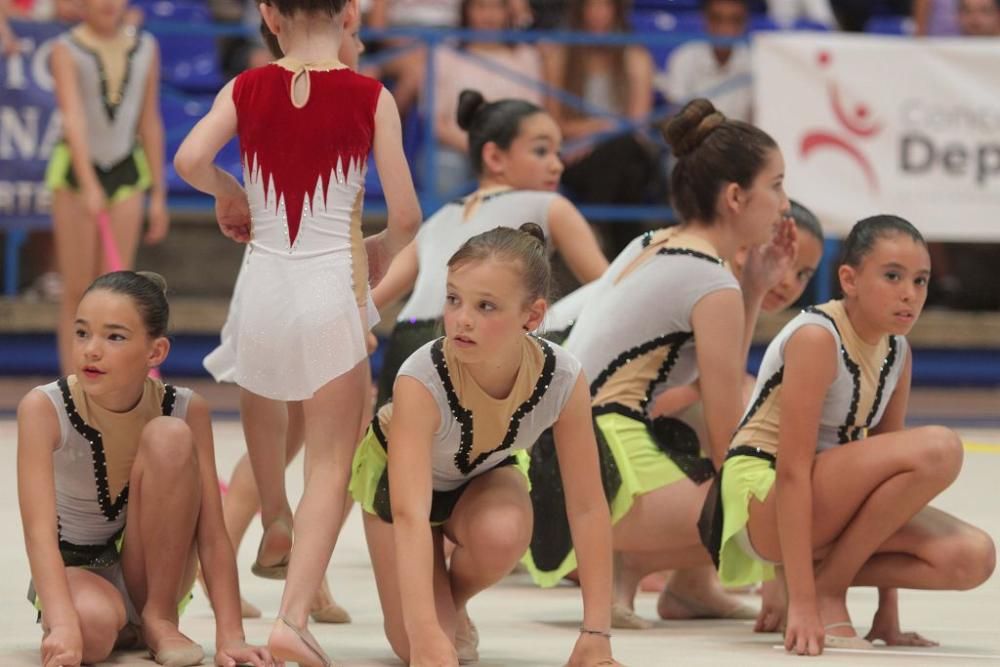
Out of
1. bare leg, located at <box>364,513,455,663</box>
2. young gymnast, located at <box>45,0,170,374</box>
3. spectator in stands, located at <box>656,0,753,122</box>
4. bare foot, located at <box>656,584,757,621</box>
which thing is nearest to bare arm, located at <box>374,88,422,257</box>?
bare leg, located at <box>364,513,455,663</box>

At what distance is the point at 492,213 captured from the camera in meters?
4.46

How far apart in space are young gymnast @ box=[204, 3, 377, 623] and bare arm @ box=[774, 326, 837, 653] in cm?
83

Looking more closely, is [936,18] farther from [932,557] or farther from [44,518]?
[44,518]

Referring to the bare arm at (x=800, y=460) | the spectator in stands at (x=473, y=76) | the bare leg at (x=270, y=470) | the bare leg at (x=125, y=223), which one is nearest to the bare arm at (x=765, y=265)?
the bare arm at (x=800, y=460)

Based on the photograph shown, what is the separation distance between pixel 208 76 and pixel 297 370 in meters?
5.46

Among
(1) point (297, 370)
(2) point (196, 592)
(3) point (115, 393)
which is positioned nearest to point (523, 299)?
(1) point (297, 370)

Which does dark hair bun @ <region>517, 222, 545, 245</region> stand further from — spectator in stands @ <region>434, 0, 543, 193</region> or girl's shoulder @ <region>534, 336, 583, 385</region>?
spectator in stands @ <region>434, 0, 543, 193</region>

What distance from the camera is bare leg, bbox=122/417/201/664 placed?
3121 millimetres

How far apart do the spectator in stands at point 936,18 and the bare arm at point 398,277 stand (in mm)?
4838

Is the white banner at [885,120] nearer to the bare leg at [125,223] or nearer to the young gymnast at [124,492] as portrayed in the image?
the bare leg at [125,223]

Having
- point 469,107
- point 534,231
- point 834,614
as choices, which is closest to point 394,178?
point 534,231

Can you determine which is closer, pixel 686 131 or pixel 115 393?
pixel 115 393

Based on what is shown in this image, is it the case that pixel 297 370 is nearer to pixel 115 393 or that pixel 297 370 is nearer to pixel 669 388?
pixel 115 393

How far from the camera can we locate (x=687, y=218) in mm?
3908
